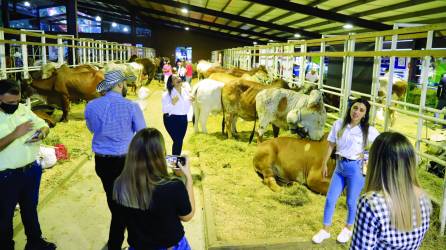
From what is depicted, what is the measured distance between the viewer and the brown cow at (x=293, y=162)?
4977mm

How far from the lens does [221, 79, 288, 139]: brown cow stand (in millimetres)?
7988

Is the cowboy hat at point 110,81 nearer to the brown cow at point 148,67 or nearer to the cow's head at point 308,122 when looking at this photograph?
the cow's head at point 308,122

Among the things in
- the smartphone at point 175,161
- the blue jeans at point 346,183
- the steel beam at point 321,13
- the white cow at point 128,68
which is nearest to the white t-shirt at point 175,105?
the blue jeans at point 346,183

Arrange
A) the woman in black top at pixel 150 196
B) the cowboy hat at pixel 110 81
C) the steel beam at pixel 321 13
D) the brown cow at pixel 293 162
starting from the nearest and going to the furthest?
the woman in black top at pixel 150 196 < the cowboy hat at pixel 110 81 < the brown cow at pixel 293 162 < the steel beam at pixel 321 13

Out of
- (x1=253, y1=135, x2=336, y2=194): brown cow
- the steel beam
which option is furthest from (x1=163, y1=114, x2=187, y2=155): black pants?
the steel beam

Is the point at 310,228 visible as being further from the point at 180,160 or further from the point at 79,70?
the point at 79,70

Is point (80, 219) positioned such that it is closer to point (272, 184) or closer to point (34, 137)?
point (34, 137)

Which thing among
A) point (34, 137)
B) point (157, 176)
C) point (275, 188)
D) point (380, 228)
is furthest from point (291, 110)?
point (380, 228)

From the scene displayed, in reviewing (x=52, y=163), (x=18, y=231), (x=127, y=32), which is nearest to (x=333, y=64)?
(x=52, y=163)

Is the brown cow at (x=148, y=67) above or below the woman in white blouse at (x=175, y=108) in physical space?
above

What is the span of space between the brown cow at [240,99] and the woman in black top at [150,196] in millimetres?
5945

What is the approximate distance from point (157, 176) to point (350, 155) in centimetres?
209

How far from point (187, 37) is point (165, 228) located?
37.2 meters

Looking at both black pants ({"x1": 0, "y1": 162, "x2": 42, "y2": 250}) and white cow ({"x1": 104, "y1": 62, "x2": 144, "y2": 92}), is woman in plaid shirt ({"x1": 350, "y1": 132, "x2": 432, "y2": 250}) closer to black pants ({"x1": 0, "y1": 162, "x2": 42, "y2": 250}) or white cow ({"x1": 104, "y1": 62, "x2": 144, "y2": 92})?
black pants ({"x1": 0, "y1": 162, "x2": 42, "y2": 250})
